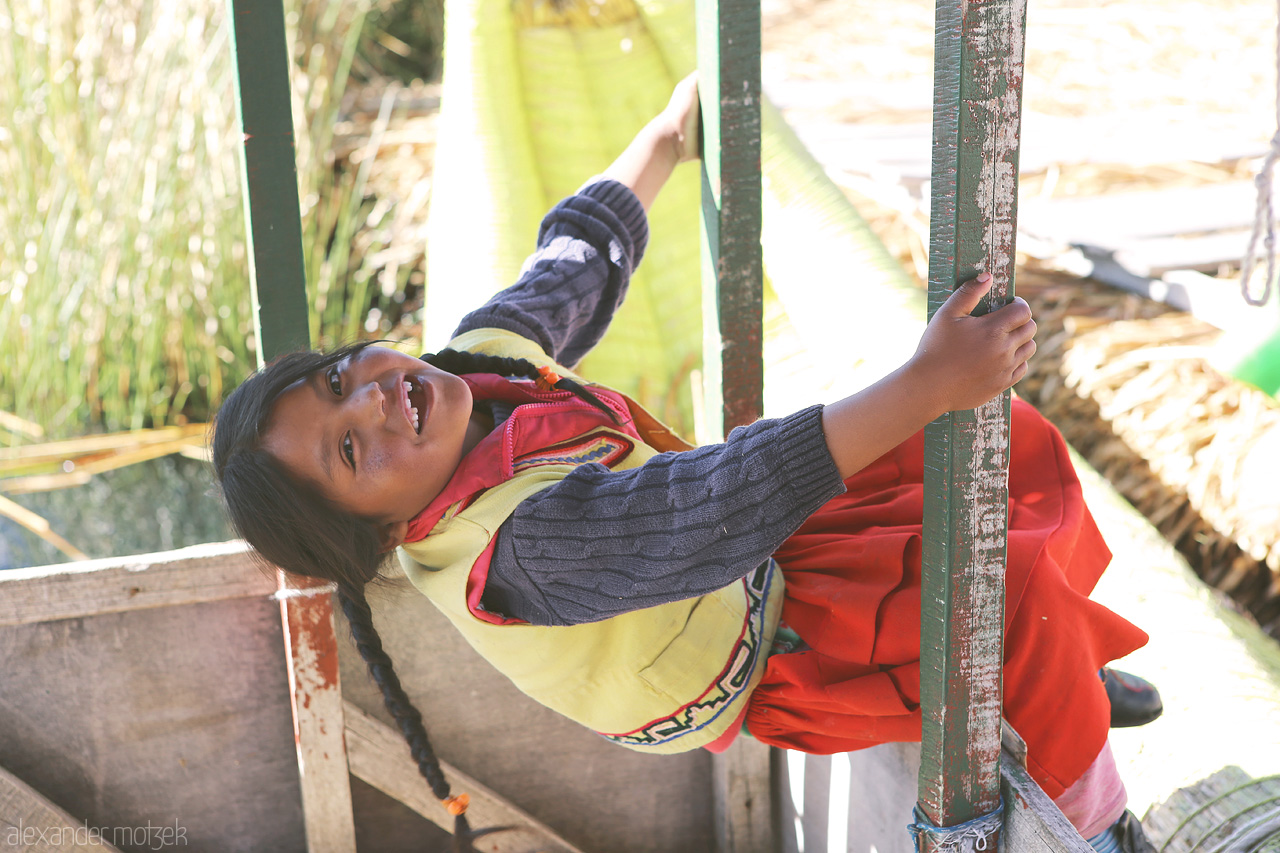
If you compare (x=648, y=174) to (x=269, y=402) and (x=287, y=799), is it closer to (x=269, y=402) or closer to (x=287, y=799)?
(x=269, y=402)

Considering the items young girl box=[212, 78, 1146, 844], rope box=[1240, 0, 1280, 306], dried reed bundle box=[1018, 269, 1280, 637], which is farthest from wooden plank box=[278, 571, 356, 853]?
dried reed bundle box=[1018, 269, 1280, 637]

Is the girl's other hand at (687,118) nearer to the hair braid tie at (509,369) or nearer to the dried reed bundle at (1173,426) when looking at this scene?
the hair braid tie at (509,369)

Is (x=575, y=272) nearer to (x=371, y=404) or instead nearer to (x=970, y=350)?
(x=371, y=404)

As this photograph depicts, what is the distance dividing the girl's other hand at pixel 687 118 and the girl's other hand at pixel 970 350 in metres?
0.54

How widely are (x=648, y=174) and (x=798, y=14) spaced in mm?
3532

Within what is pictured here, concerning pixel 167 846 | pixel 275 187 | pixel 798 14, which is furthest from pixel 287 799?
pixel 798 14

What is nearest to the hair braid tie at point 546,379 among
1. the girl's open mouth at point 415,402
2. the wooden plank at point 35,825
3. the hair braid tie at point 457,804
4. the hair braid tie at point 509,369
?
the hair braid tie at point 509,369

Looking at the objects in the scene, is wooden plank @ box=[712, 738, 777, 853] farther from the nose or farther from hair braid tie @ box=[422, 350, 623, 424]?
the nose

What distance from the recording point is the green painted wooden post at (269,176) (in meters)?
1.02

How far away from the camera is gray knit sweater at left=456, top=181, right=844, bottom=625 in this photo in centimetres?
68

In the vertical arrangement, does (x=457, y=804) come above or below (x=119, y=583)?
below

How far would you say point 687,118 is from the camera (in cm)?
109

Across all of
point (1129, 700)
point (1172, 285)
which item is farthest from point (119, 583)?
point (1172, 285)

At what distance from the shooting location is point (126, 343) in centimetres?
223
